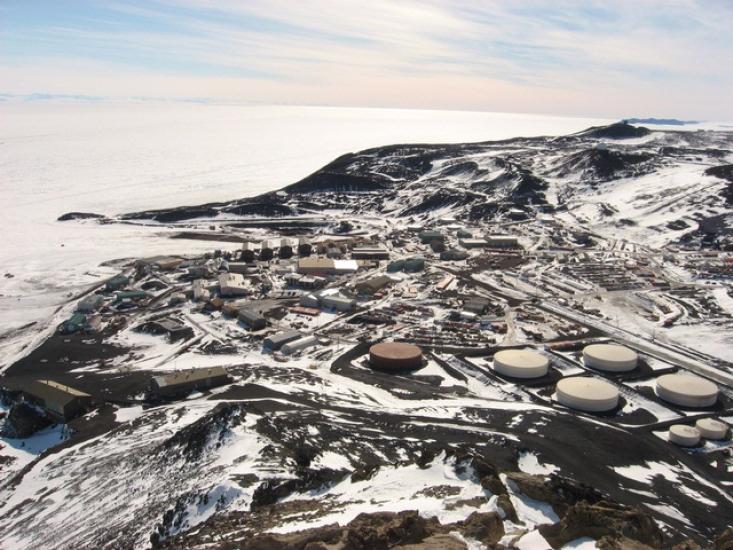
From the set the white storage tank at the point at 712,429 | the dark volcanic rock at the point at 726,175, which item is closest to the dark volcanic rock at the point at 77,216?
the white storage tank at the point at 712,429

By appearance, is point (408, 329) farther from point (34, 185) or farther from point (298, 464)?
point (34, 185)

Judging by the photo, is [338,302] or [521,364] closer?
[521,364]

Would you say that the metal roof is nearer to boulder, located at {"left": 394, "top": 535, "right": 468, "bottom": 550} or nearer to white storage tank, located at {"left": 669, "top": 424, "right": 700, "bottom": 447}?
boulder, located at {"left": 394, "top": 535, "right": 468, "bottom": 550}

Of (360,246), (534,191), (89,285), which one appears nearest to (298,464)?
(89,285)

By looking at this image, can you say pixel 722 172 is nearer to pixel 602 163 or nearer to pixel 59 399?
pixel 602 163

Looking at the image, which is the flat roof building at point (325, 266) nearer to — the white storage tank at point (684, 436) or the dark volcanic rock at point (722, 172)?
the white storage tank at point (684, 436)

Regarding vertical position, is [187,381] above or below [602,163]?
below

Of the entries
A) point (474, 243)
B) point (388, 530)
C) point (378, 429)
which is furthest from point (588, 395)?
point (474, 243)
